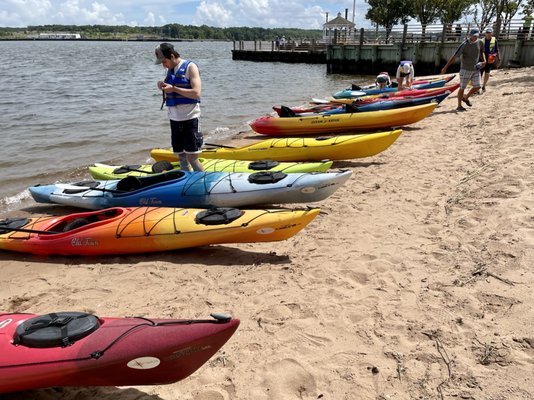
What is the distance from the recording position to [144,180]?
540 cm

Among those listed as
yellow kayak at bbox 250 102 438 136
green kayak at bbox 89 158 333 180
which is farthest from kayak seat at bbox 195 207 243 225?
yellow kayak at bbox 250 102 438 136

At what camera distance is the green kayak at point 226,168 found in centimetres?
563

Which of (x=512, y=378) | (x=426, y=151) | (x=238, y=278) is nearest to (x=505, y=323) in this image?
(x=512, y=378)

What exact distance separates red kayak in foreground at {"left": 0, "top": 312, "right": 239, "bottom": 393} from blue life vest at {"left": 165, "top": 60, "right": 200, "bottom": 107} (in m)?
3.07

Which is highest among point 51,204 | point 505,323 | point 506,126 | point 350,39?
point 350,39

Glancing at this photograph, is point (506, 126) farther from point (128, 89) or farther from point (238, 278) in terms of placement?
point (128, 89)

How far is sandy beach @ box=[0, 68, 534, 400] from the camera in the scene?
2420 mm

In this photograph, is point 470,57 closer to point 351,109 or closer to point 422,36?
point 351,109

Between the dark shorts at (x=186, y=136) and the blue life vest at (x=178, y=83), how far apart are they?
0.24m

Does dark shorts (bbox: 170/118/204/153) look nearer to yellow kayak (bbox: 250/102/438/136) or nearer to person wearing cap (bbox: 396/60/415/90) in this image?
yellow kayak (bbox: 250/102/438/136)

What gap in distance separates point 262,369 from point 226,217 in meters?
1.82

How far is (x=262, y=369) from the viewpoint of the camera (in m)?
2.60

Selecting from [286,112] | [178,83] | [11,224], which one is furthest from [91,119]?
[178,83]

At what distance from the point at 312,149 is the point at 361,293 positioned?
411cm
